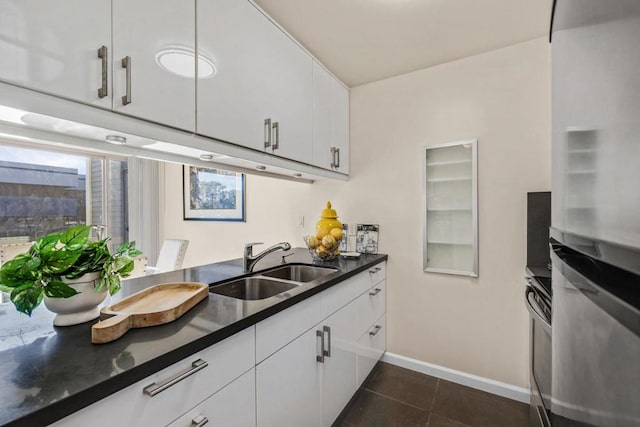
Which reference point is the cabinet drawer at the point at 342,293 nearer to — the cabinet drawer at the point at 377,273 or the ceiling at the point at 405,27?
the cabinet drawer at the point at 377,273

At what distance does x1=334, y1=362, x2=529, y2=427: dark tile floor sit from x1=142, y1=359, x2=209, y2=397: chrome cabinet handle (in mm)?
1204

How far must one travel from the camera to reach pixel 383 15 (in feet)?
5.26

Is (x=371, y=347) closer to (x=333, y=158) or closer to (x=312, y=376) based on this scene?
(x=312, y=376)

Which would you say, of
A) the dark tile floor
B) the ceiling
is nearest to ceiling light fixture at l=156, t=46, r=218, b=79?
the ceiling

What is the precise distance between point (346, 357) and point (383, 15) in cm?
206

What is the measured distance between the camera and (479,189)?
2.00 meters

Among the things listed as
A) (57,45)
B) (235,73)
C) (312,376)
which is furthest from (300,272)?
(57,45)

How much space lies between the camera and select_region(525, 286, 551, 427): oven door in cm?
103

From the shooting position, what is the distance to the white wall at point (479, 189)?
185 centimetres

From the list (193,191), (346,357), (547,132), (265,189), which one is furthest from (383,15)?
(193,191)

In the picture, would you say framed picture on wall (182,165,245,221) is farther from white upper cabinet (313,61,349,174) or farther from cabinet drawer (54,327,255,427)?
cabinet drawer (54,327,255,427)

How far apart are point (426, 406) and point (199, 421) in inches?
63.8

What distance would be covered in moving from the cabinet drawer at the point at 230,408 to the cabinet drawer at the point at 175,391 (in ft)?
0.07

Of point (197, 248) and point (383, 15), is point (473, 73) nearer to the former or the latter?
point (383, 15)
